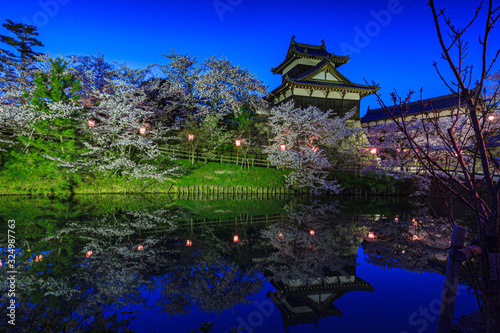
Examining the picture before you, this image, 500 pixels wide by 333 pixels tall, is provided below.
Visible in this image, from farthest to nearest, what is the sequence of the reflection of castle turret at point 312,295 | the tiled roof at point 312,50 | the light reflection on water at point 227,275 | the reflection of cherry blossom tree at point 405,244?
the tiled roof at point 312,50, the reflection of cherry blossom tree at point 405,244, the reflection of castle turret at point 312,295, the light reflection on water at point 227,275

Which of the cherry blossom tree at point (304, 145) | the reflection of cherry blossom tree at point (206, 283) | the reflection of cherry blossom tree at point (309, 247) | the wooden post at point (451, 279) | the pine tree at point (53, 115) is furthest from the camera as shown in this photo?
the cherry blossom tree at point (304, 145)

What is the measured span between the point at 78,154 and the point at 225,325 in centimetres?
1723

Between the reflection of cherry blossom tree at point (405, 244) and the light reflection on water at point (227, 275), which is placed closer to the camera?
the light reflection on water at point (227, 275)

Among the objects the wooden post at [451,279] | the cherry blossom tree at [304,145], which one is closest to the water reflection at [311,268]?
the wooden post at [451,279]

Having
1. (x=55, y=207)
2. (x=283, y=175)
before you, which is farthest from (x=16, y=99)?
(x=283, y=175)

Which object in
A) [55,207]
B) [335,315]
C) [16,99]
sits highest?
[16,99]

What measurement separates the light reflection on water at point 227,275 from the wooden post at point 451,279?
906 mm

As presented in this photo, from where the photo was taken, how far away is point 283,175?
21344 millimetres

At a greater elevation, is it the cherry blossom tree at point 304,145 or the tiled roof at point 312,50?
the tiled roof at point 312,50

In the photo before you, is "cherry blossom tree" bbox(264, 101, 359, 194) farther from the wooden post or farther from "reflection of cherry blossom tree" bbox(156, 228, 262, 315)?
the wooden post

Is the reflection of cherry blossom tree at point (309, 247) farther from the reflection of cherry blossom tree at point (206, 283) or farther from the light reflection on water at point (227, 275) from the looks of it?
the reflection of cherry blossom tree at point (206, 283)

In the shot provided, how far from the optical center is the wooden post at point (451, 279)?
2840mm

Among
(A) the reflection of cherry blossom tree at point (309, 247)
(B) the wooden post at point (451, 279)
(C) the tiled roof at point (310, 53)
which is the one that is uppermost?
(C) the tiled roof at point (310, 53)

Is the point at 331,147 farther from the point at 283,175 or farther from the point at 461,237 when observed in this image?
the point at 461,237
